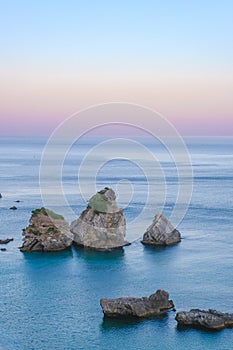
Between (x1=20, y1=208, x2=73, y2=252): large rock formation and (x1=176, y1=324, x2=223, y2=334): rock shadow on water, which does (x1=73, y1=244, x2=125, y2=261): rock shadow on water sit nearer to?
(x1=20, y1=208, x2=73, y2=252): large rock formation

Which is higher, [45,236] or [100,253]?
[45,236]

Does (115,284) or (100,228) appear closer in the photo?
(115,284)

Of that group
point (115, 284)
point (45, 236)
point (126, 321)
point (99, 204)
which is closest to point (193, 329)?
point (126, 321)

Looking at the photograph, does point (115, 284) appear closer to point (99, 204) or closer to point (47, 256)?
point (47, 256)

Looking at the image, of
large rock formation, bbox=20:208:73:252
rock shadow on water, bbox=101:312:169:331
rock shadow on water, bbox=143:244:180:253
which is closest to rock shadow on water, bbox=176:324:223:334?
rock shadow on water, bbox=101:312:169:331

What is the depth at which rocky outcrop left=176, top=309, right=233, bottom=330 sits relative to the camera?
177 ft

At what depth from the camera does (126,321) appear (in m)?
57.2

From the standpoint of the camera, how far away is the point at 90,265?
269ft

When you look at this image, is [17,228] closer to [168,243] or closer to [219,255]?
[168,243]

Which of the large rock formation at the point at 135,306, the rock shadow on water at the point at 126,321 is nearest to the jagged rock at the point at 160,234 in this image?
the large rock formation at the point at 135,306

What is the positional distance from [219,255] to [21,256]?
1262 inches

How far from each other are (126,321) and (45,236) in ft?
118

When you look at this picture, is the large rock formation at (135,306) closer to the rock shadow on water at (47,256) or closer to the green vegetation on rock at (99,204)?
the rock shadow on water at (47,256)

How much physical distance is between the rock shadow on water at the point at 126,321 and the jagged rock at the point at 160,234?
35.8 meters
